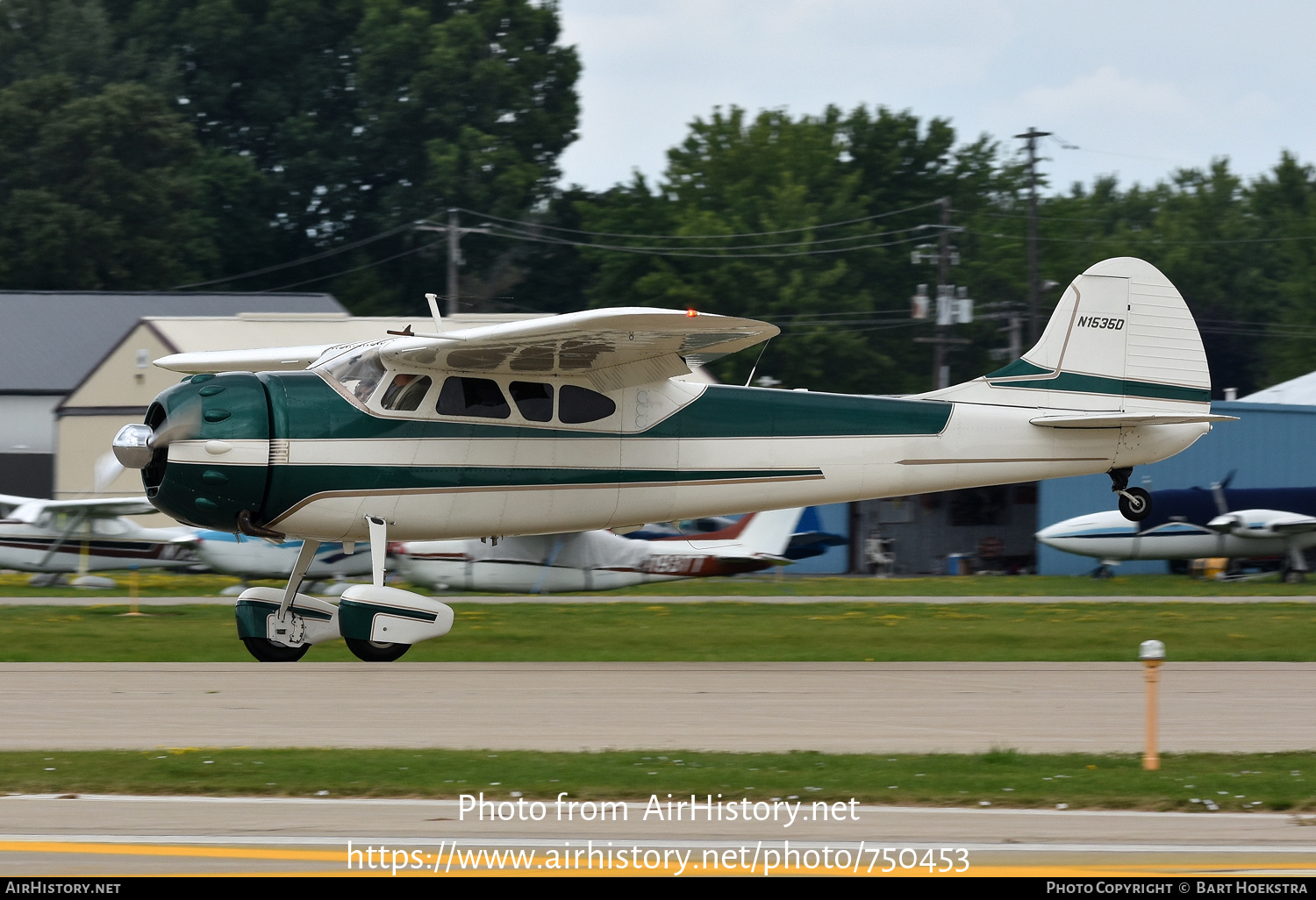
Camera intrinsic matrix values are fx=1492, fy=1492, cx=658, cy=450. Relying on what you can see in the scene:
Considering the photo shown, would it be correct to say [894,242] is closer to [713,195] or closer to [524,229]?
[713,195]

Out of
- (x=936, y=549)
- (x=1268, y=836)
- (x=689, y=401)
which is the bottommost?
(x=936, y=549)

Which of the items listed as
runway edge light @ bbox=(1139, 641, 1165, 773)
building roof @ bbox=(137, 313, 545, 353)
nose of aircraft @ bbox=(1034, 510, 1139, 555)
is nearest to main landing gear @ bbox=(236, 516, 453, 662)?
runway edge light @ bbox=(1139, 641, 1165, 773)

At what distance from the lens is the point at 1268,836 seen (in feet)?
24.1

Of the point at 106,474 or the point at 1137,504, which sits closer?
the point at 106,474

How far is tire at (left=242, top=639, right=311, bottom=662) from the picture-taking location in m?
14.5

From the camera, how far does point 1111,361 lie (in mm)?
16438

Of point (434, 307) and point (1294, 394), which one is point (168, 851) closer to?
point (434, 307)

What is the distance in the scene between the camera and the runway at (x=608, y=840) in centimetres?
665

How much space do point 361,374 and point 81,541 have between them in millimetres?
14539

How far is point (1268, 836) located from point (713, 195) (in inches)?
2815

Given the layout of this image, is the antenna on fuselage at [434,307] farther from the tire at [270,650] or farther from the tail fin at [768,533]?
the tail fin at [768,533]

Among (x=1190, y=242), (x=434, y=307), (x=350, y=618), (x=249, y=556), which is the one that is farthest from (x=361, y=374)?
(x=1190, y=242)
